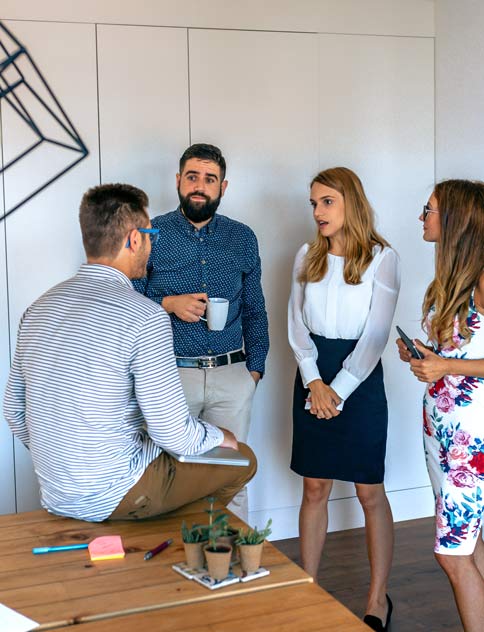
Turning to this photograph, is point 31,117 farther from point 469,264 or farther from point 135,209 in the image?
point 469,264

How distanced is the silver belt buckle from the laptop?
3.15 ft

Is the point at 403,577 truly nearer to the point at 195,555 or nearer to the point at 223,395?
the point at 223,395

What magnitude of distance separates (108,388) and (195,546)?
48 centimetres

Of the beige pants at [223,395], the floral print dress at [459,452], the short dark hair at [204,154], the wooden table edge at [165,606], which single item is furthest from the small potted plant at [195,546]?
the short dark hair at [204,154]

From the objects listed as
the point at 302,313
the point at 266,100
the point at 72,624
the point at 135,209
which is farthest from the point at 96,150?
the point at 72,624

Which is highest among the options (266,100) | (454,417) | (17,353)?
(266,100)

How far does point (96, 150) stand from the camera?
3615 mm

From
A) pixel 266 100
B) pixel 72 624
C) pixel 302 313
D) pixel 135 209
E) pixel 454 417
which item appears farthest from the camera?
pixel 266 100

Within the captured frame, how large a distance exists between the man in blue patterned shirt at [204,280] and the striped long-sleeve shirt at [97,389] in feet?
3.25

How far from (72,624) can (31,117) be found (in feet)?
8.06

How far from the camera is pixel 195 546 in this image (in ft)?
6.10

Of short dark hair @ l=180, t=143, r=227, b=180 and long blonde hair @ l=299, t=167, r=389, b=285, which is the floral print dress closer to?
long blonde hair @ l=299, t=167, r=389, b=285

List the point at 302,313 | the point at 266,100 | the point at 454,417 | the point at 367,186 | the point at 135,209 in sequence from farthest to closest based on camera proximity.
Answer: the point at 367,186
the point at 266,100
the point at 302,313
the point at 454,417
the point at 135,209

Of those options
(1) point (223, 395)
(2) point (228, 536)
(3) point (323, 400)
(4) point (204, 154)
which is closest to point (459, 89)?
(4) point (204, 154)
